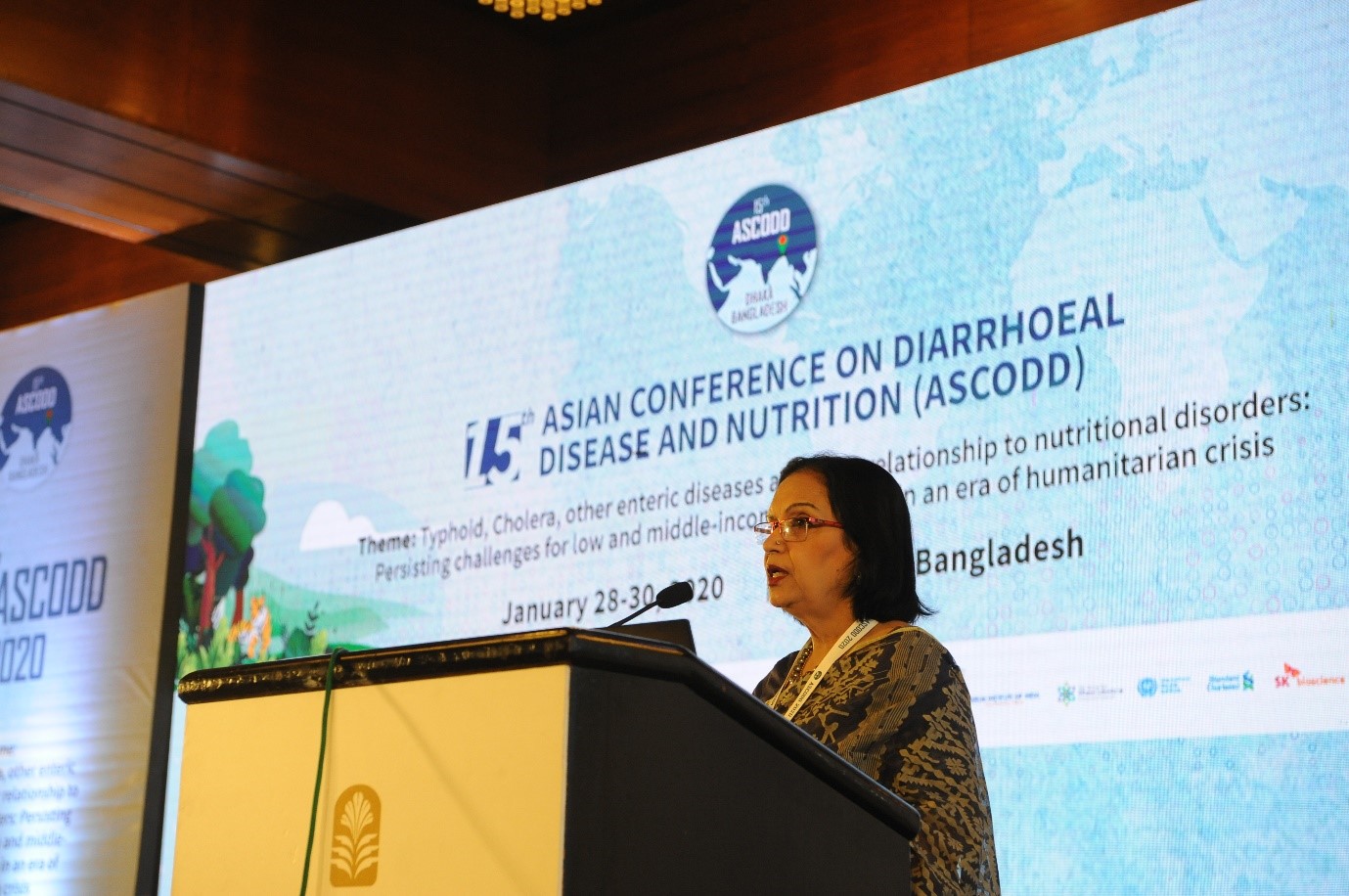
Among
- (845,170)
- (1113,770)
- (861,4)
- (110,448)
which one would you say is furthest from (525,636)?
(110,448)

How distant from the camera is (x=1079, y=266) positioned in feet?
11.4

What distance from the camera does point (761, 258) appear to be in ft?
13.2

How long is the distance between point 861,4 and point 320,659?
370cm

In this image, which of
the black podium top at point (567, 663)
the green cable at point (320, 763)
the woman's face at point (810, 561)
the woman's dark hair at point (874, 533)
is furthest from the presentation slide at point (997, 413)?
the green cable at point (320, 763)

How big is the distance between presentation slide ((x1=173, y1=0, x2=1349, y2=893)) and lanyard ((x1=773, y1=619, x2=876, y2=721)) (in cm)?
114

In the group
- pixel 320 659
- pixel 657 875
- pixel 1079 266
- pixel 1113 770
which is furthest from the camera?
pixel 1079 266

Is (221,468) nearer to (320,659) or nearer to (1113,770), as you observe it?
(1113,770)

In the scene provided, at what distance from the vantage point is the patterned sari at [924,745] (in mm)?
1858

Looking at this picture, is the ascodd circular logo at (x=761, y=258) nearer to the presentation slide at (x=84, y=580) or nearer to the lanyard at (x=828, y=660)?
the lanyard at (x=828, y=660)

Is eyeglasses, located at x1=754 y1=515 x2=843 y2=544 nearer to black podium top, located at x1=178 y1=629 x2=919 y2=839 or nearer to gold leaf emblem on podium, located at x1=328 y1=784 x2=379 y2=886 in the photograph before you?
black podium top, located at x1=178 y1=629 x2=919 y2=839

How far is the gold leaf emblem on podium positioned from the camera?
1414 millimetres

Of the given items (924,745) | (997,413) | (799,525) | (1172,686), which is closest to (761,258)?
(997,413)

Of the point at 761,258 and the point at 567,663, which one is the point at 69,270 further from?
the point at 567,663

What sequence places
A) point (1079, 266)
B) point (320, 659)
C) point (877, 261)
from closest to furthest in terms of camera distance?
point (320, 659) → point (1079, 266) → point (877, 261)
